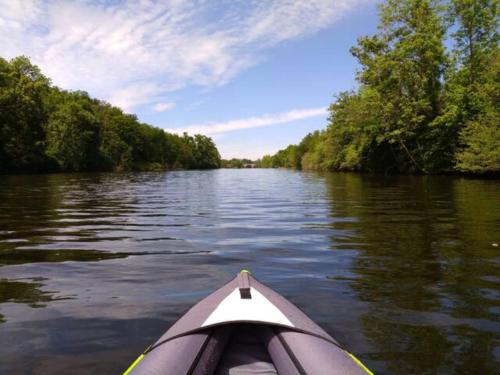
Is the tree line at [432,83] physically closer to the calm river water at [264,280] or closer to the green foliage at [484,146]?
the green foliage at [484,146]

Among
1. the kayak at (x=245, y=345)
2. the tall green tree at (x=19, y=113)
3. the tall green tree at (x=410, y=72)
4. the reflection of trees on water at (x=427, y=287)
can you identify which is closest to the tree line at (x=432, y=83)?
the tall green tree at (x=410, y=72)

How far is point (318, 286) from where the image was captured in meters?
6.09

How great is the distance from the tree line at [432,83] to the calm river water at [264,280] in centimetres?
2677

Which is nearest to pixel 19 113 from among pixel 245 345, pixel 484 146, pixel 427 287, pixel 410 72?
pixel 410 72

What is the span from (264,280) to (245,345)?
313cm

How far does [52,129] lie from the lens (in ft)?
229

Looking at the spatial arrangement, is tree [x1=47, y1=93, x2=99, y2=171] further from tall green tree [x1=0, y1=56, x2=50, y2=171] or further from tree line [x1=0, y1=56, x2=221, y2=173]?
tall green tree [x1=0, y1=56, x2=50, y2=171]

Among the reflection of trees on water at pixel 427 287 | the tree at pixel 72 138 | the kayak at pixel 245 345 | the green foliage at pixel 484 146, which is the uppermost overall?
the tree at pixel 72 138

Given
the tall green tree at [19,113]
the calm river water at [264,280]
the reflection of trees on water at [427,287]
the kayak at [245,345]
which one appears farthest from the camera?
the tall green tree at [19,113]

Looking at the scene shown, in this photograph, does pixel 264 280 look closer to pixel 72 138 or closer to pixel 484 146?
pixel 484 146

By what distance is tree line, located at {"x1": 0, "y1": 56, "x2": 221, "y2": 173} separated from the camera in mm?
59812

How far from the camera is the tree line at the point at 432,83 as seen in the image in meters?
35.6

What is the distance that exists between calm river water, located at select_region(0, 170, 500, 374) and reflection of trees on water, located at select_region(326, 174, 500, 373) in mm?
21

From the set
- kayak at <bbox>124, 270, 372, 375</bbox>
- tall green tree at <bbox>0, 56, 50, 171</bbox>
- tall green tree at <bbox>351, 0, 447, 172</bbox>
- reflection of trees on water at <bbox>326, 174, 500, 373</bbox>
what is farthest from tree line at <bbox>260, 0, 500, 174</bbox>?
tall green tree at <bbox>0, 56, 50, 171</bbox>
